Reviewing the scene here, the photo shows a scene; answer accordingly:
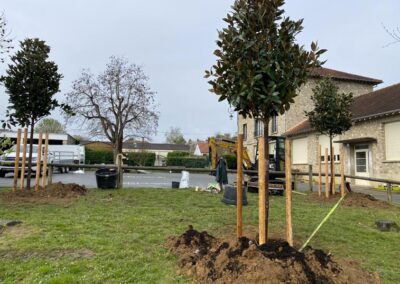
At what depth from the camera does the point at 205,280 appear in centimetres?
347

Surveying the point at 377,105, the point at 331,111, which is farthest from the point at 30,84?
the point at 377,105

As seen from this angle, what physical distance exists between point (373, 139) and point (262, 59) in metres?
17.4

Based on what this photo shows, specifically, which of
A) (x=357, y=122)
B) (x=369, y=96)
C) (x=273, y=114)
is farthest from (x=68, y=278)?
(x=369, y=96)

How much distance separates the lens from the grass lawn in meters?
3.87

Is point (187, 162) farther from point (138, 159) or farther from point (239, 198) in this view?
point (239, 198)

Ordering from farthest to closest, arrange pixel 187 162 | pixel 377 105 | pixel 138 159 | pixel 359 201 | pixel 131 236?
pixel 187 162 < pixel 138 159 < pixel 377 105 < pixel 359 201 < pixel 131 236

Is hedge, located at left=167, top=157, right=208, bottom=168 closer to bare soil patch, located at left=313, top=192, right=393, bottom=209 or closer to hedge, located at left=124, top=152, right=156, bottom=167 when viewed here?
hedge, located at left=124, top=152, right=156, bottom=167

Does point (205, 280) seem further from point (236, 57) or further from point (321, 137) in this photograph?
point (321, 137)

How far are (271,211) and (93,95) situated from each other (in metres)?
34.4

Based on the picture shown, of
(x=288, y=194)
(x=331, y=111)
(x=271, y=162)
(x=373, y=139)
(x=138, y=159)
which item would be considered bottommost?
(x=288, y=194)

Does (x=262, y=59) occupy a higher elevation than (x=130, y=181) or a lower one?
higher

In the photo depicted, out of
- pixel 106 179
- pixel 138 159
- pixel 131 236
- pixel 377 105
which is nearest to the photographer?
pixel 131 236

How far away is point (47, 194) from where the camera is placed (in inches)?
374

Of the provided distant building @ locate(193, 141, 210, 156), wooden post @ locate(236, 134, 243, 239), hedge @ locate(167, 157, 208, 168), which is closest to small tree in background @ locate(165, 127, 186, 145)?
distant building @ locate(193, 141, 210, 156)
